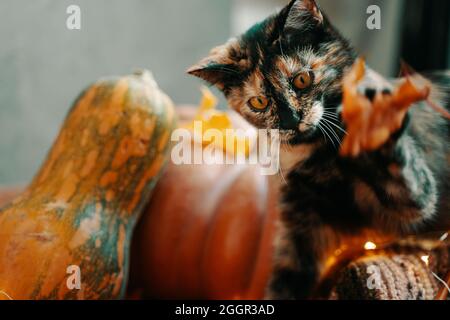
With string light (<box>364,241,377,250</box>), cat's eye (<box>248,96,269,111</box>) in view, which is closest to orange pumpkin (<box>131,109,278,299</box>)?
string light (<box>364,241,377,250</box>)

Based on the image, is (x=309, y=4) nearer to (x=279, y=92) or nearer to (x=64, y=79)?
(x=279, y=92)

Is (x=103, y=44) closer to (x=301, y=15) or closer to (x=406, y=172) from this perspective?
(x=301, y=15)

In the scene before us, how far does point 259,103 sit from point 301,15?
0.11 meters

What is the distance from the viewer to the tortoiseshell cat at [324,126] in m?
0.55

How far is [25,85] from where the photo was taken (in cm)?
85

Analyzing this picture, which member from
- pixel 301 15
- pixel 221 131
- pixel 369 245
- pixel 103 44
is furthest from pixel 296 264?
pixel 103 44

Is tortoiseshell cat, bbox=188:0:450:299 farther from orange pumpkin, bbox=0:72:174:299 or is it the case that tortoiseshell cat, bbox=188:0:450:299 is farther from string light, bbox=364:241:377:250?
orange pumpkin, bbox=0:72:174:299

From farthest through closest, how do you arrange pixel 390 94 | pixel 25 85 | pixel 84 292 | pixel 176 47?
pixel 176 47
pixel 25 85
pixel 84 292
pixel 390 94

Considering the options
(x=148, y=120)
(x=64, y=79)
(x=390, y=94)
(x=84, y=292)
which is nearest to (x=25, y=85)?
(x=64, y=79)

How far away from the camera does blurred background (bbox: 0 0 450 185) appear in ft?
2.43

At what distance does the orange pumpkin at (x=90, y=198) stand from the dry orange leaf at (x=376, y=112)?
1.44ft

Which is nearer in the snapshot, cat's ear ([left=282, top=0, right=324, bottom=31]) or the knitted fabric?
cat's ear ([left=282, top=0, right=324, bottom=31])

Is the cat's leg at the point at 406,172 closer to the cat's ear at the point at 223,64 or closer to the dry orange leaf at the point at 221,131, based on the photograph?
the cat's ear at the point at 223,64

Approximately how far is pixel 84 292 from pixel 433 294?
1.59 feet
